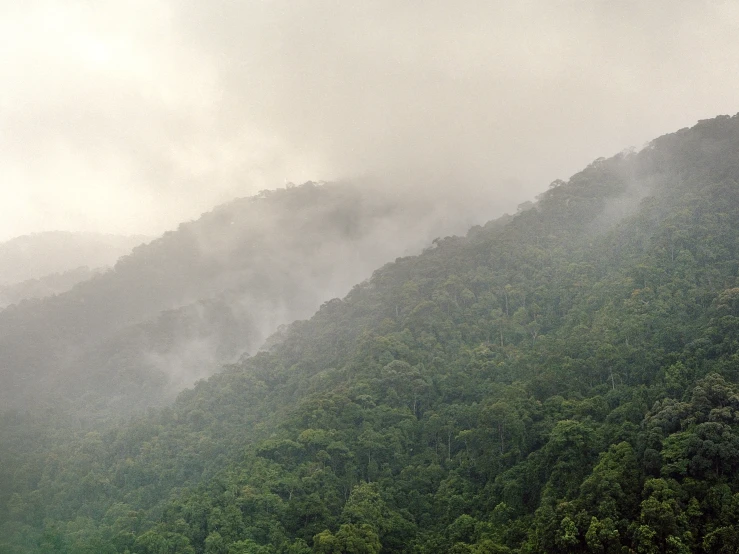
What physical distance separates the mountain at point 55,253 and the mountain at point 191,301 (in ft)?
74.6

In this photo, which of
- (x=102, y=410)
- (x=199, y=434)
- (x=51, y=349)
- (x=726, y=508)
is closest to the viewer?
(x=726, y=508)

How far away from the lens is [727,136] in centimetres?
7462

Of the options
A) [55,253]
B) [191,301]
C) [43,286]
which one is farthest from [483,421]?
[55,253]

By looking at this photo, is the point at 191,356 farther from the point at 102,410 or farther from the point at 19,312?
the point at 19,312

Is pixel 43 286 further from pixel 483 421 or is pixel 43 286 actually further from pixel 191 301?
pixel 483 421

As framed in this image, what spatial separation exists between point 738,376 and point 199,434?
146 feet

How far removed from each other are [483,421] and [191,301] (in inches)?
2648

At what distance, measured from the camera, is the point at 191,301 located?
102m

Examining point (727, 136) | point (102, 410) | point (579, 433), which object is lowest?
point (579, 433)

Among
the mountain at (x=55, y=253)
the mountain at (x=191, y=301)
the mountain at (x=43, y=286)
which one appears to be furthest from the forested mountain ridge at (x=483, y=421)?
the mountain at (x=55, y=253)

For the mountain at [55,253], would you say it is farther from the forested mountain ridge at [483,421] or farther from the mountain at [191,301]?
the forested mountain ridge at [483,421]

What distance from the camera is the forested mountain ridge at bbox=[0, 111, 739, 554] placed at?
32.6 metres

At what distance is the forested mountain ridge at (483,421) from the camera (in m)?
32.6

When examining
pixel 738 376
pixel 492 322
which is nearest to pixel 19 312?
pixel 492 322
